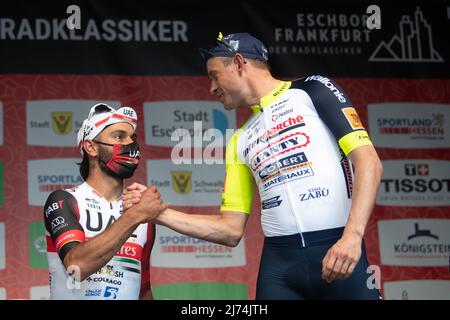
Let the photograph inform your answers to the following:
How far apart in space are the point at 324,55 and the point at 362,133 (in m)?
2.22

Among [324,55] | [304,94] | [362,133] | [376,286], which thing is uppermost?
[324,55]

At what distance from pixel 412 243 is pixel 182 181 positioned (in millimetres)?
1373

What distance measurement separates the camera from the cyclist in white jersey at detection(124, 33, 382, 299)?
304cm

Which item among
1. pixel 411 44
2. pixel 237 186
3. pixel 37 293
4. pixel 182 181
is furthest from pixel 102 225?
pixel 411 44

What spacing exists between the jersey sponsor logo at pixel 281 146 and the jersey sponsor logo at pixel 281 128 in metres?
0.03

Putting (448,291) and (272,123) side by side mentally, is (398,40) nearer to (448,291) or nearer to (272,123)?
(448,291)

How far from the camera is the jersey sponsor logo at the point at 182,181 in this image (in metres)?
4.93

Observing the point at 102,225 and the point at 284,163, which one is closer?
the point at 284,163

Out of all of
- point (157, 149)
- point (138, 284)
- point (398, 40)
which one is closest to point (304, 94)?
point (138, 284)

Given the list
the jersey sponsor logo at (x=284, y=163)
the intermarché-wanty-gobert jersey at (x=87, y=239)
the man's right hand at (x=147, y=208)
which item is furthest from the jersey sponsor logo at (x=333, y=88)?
the intermarché-wanty-gobert jersey at (x=87, y=239)

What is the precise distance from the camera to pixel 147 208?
3.24 meters

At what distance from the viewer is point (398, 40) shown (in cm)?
527

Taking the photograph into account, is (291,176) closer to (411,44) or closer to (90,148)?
(90,148)

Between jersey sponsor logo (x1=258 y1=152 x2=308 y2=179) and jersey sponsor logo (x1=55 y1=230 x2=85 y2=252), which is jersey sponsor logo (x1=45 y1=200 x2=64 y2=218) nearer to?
jersey sponsor logo (x1=55 y1=230 x2=85 y2=252)
